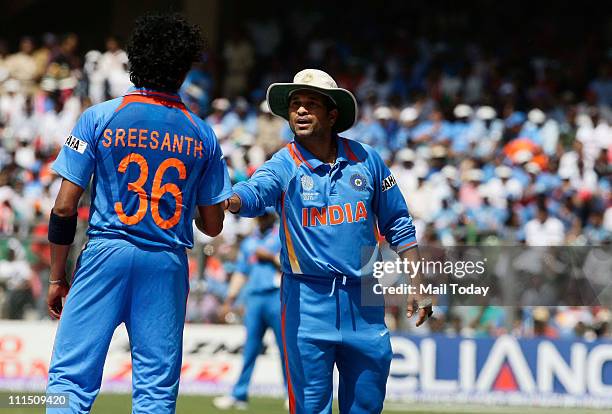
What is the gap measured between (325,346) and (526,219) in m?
10.7

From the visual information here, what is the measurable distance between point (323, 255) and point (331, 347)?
1.72 feet

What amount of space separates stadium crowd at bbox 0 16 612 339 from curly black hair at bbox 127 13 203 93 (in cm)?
888

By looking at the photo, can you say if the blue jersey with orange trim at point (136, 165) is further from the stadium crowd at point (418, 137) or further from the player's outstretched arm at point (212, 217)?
the stadium crowd at point (418, 137)

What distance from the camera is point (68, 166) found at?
607 cm

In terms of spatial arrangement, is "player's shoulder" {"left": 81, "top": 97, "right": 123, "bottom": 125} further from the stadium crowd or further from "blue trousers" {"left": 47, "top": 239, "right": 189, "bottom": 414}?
the stadium crowd

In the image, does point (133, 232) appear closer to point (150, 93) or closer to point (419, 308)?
point (150, 93)

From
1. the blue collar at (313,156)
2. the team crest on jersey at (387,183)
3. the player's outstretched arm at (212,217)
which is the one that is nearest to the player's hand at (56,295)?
the player's outstretched arm at (212,217)

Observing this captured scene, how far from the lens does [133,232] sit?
6.15 m

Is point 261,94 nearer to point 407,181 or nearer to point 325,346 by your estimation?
point 407,181

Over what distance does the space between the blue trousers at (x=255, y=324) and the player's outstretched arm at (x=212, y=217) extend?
6528 mm

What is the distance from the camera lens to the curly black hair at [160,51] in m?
6.25

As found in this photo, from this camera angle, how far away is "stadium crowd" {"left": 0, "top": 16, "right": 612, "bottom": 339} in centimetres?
1512

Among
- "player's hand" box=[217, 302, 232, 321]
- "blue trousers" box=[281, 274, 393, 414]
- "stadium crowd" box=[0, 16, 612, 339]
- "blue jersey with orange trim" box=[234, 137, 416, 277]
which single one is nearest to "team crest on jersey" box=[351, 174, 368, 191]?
"blue jersey with orange trim" box=[234, 137, 416, 277]

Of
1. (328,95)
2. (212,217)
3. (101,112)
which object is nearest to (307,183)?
(328,95)
